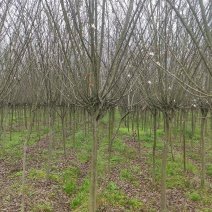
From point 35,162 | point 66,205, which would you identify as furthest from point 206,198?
point 35,162

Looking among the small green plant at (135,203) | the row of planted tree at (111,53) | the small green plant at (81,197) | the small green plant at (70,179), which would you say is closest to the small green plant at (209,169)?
the row of planted tree at (111,53)

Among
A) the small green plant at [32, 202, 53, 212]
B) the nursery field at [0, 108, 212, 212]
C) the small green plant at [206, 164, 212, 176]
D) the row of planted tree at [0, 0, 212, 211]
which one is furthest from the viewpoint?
the small green plant at [206, 164, 212, 176]

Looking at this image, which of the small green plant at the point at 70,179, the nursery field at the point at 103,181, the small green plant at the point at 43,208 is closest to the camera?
the small green plant at the point at 43,208

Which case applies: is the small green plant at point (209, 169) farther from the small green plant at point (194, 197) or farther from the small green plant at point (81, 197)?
the small green plant at point (81, 197)

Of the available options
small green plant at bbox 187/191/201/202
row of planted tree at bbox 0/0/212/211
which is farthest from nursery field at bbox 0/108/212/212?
row of planted tree at bbox 0/0/212/211

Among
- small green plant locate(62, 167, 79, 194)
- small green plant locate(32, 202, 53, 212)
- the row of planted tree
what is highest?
the row of planted tree

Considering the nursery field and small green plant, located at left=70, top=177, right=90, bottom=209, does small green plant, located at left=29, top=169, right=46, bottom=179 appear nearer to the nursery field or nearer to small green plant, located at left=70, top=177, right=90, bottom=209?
the nursery field

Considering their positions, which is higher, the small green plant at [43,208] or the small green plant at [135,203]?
the small green plant at [43,208]

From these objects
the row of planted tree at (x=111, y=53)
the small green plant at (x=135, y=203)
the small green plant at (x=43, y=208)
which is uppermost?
the row of planted tree at (x=111, y=53)

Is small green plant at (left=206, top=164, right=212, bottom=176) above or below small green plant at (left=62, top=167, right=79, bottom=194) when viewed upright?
below

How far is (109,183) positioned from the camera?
6840 millimetres

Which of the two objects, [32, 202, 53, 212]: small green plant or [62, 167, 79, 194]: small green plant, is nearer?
[32, 202, 53, 212]: small green plant

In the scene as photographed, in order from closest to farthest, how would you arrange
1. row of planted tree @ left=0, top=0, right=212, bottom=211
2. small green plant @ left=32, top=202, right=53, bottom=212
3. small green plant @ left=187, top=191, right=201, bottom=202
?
row of planted tree @ left=0, top=0, right=212, bottom=211
small green plant @ left=32, top=202, right=53, bottom=212
small green plant @ left=187, top=191, right=201, bottom=202

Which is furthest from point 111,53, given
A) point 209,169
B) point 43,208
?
point 209,169
